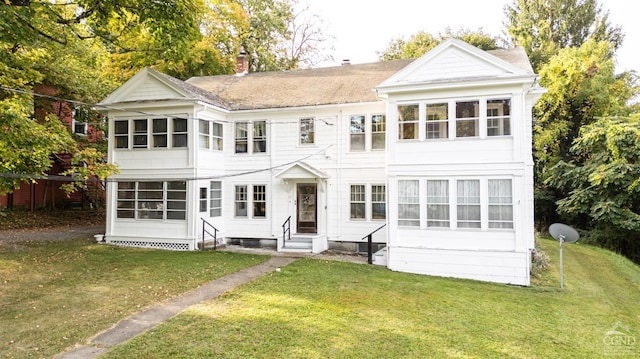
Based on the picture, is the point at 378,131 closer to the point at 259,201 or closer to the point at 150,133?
the point at 259,201

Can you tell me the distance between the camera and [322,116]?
625 inches

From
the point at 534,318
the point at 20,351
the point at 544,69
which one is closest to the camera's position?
the point at 20,351

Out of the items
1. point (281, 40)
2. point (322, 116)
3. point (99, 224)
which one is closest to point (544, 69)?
point (322, 116)

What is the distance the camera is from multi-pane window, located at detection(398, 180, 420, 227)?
12617mm

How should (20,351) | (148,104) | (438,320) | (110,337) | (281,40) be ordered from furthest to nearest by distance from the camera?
(281,40), (148,104), (438,320), (110,337), (20,351)

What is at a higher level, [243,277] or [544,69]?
[544,69]

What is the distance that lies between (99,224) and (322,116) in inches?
625

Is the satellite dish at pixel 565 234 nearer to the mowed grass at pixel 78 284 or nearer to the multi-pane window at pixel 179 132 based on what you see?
the mowed grass at pixel 78 284

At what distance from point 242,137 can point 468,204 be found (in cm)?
966

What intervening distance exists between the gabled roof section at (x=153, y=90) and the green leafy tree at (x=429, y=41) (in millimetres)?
21641

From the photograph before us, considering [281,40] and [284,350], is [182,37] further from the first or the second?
[281,40]

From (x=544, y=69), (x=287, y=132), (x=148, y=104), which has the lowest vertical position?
(x=287, y=132)

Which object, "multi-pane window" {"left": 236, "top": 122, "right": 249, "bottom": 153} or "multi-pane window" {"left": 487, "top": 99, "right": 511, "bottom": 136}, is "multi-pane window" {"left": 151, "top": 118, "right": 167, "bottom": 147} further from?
"multi-pane window" {"left": 487, "top": 99, "right": 511, "bottom": 136}

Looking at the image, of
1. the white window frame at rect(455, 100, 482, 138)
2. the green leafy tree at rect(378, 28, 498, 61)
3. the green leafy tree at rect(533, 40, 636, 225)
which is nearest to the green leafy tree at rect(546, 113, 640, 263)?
the green leafy tree at rect(533, 40, 636, 225)
